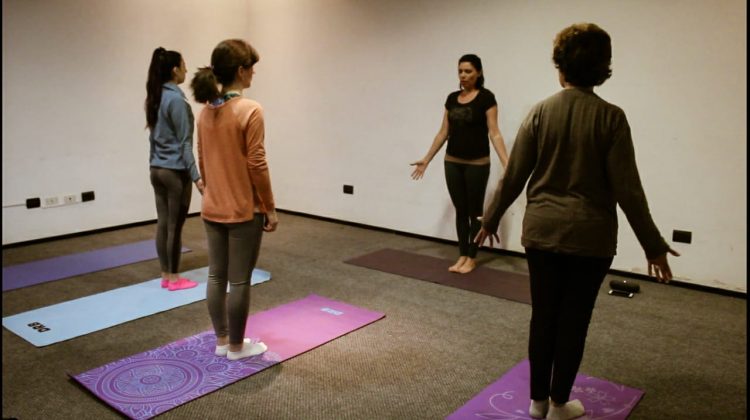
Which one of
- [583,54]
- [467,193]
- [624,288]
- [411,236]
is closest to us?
[583,54]

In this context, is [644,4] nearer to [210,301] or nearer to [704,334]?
[704,334]

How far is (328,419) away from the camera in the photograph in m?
2.14

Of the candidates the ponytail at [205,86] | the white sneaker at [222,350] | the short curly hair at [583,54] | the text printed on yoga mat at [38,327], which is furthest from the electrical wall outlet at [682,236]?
the text printed on yoga mat at [38,327]

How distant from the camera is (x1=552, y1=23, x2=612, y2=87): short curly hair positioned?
175 centimetres

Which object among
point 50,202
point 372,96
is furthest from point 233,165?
point 50,202

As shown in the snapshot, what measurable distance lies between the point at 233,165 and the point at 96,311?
148cm

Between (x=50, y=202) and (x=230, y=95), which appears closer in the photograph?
(x=230, y=95)

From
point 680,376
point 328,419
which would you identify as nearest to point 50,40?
point 328,419

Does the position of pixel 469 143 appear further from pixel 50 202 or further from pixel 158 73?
pixel 50 202

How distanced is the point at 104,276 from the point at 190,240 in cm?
103

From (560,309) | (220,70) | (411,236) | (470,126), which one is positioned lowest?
(411,236)

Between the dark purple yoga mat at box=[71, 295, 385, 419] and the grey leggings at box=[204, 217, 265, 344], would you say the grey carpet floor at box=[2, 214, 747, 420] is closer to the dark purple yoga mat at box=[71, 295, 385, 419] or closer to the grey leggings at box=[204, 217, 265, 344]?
the dark purple yoga mat at box=[71, 295, 385, 419]

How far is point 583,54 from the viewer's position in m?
1.76

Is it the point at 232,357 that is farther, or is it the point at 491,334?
the point at 491,334
